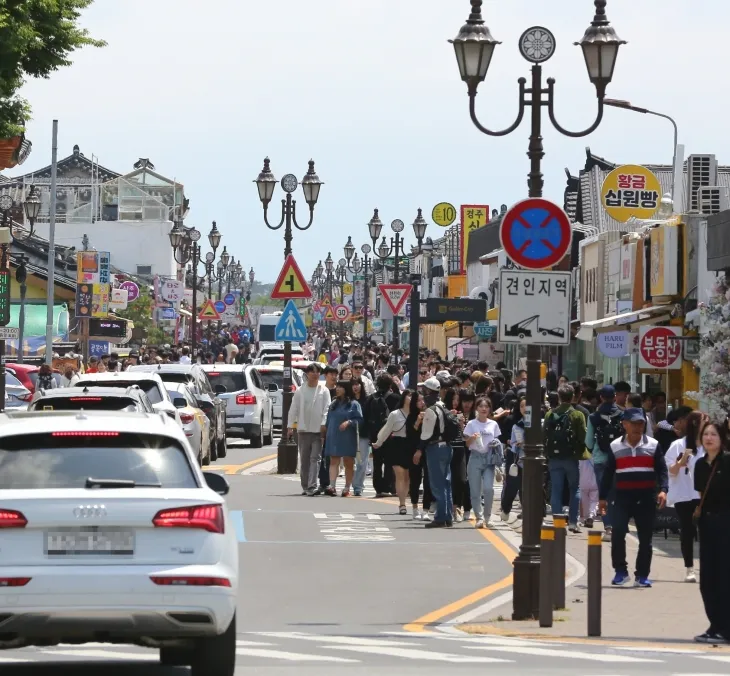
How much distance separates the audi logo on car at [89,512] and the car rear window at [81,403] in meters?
7.31

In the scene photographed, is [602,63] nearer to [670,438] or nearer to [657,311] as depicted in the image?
→ [670,438]

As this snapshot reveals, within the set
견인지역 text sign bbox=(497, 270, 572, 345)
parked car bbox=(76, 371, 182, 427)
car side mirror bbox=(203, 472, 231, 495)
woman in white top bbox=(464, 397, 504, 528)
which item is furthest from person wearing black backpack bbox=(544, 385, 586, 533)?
car side mirror bbox=(203, 472, 231, 495)

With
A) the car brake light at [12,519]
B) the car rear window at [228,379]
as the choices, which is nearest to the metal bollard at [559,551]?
the car brake light at [12,519]

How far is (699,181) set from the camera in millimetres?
41969

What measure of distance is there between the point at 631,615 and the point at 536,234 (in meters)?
3.30

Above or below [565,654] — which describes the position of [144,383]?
above

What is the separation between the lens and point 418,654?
11656 mm

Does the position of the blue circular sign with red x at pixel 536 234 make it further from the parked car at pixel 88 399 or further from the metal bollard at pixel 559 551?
the parked car at pixel 88 399

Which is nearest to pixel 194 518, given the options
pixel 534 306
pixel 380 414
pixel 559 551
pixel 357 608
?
pixel 559 551

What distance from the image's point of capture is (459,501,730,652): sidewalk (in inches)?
527

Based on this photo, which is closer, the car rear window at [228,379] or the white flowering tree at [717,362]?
the white flowering tree at [717,362]

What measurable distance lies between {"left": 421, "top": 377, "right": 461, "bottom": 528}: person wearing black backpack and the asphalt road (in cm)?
28

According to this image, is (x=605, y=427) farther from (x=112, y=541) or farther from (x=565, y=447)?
(x=112, y=541)

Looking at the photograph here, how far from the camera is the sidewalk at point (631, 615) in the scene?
1339 cm
